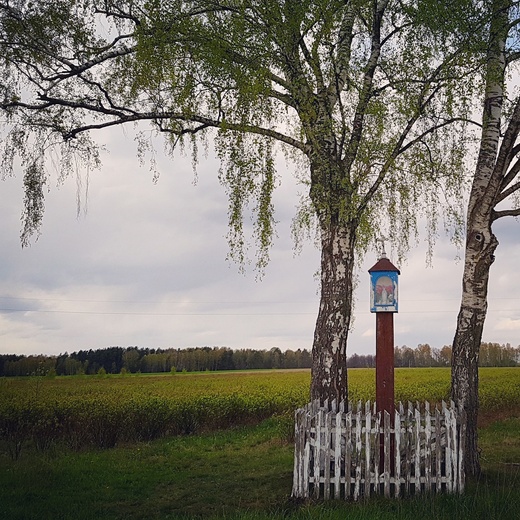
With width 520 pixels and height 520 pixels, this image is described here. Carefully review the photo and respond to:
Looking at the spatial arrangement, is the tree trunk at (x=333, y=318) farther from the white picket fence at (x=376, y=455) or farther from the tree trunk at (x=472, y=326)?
the tree trunk at (x=472, y=326)

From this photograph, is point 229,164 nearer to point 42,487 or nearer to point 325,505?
point 325,505

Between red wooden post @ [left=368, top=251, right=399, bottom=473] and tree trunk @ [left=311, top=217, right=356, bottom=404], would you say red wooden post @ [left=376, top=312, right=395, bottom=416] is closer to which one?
red wooden post @ [left=368, top=251, right=399, bottom=473]

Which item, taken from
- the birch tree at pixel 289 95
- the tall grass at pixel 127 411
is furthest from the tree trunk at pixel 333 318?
the tall grass at pixel 127 411

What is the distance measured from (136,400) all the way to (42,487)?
6.74 meters

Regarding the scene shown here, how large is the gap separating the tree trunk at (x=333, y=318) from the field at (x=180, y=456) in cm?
180

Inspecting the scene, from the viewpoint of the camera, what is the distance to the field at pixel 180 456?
841cm

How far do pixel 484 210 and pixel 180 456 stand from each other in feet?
29.5

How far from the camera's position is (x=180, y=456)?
45.9 ft

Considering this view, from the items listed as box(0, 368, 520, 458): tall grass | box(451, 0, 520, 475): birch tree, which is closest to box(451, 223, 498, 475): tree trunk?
box(451, 0, 520, 475): birch tree

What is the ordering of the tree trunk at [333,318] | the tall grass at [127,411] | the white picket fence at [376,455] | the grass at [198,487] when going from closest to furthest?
the grass at [198,487], the white picket fence at [376,455], the tree trunk at [333,318], the tall grass at [127,411]

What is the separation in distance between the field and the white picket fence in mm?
383

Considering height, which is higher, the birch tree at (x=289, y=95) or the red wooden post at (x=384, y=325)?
the birch tree at (x=289, y=95)

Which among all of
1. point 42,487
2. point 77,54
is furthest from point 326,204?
point 42,487

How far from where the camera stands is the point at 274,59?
33.7 ft
